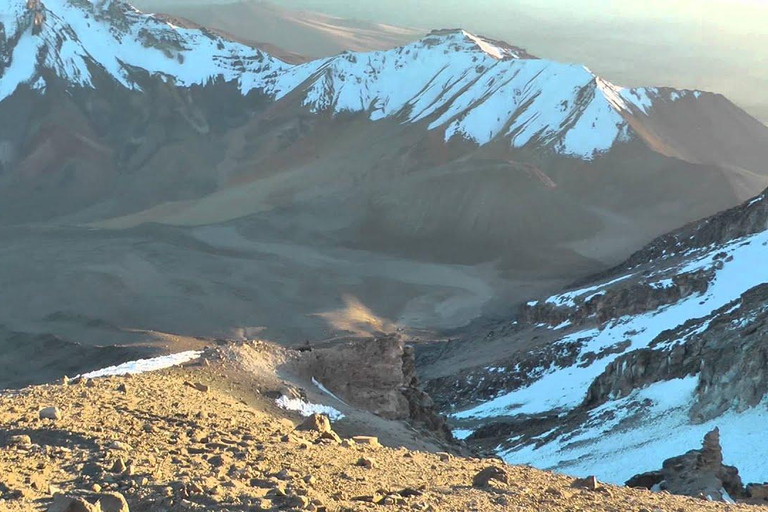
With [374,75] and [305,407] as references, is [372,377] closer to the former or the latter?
[305,407]

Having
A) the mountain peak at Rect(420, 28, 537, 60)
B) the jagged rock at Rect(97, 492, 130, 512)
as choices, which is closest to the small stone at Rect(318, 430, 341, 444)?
the jagged rock at Rect(97, 492, 130, 512)

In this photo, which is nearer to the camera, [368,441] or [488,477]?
[488,477]

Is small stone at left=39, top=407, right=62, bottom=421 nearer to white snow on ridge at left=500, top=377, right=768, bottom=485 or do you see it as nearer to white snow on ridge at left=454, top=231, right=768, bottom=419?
white snow on ridge at left=500, top=377, right=768, bottom=485

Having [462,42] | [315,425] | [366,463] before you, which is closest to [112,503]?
[366,463]

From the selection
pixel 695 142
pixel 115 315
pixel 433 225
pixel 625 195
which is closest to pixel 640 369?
pixel 115 315

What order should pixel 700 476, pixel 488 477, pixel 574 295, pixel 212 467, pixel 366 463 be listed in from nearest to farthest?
pixel 212 467 < pixel 488 477 < pixel 366 463 < pixel 700 476 < pixel 574 295

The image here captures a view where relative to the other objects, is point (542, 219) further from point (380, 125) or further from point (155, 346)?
point (155, 346)

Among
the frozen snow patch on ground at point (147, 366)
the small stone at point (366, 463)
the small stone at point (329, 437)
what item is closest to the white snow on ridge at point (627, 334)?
the frozen snow patch on ground at point (147, 366)

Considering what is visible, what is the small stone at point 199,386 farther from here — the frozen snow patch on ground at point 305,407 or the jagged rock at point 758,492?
the jagged rock at point 758,492
